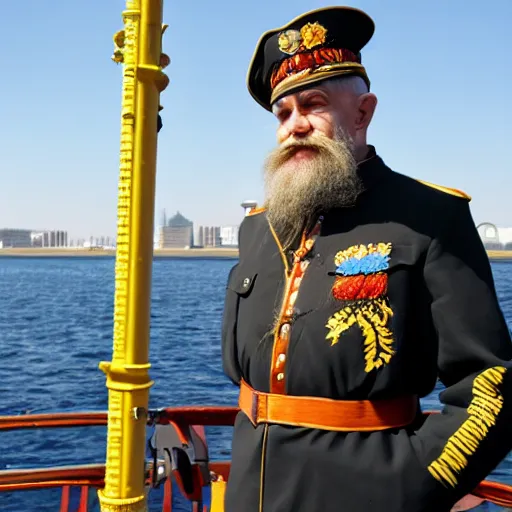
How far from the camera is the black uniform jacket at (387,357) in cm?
187

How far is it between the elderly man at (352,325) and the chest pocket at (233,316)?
2 centimetres

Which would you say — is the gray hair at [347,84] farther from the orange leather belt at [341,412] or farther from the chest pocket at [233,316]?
the orange leather belt at [341,412]

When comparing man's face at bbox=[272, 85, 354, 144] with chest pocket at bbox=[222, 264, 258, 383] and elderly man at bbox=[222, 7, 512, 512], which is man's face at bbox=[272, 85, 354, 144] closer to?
elderly man at bbox=[222, 7, 512, 512]

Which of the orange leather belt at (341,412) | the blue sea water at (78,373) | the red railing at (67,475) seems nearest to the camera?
the orange leather belt at (341,412)

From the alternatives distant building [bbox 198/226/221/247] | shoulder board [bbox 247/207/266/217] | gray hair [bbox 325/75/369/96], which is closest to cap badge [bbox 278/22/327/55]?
gray hair [bbox 325/75/369/96]

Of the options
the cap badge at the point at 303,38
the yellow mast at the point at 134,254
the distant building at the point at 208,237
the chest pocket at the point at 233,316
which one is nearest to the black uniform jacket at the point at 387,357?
the chest pocket at the point at 233,316

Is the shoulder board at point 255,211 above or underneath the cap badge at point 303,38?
underneath

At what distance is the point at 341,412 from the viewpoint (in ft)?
6.53

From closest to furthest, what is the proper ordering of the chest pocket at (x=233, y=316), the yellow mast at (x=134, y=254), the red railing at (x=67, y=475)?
1. the chest pocket at (x=233, y=316)
2. the yellow mast at (x=134, y=254)
3. the red railing at (x=67, y=475)

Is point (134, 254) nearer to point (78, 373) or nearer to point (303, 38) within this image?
point (303, 38)

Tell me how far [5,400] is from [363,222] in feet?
51.9

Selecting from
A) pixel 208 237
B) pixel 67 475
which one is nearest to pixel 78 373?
pixel 67 475

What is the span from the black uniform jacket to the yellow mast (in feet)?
2.52

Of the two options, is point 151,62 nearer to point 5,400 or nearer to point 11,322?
point 5,400
